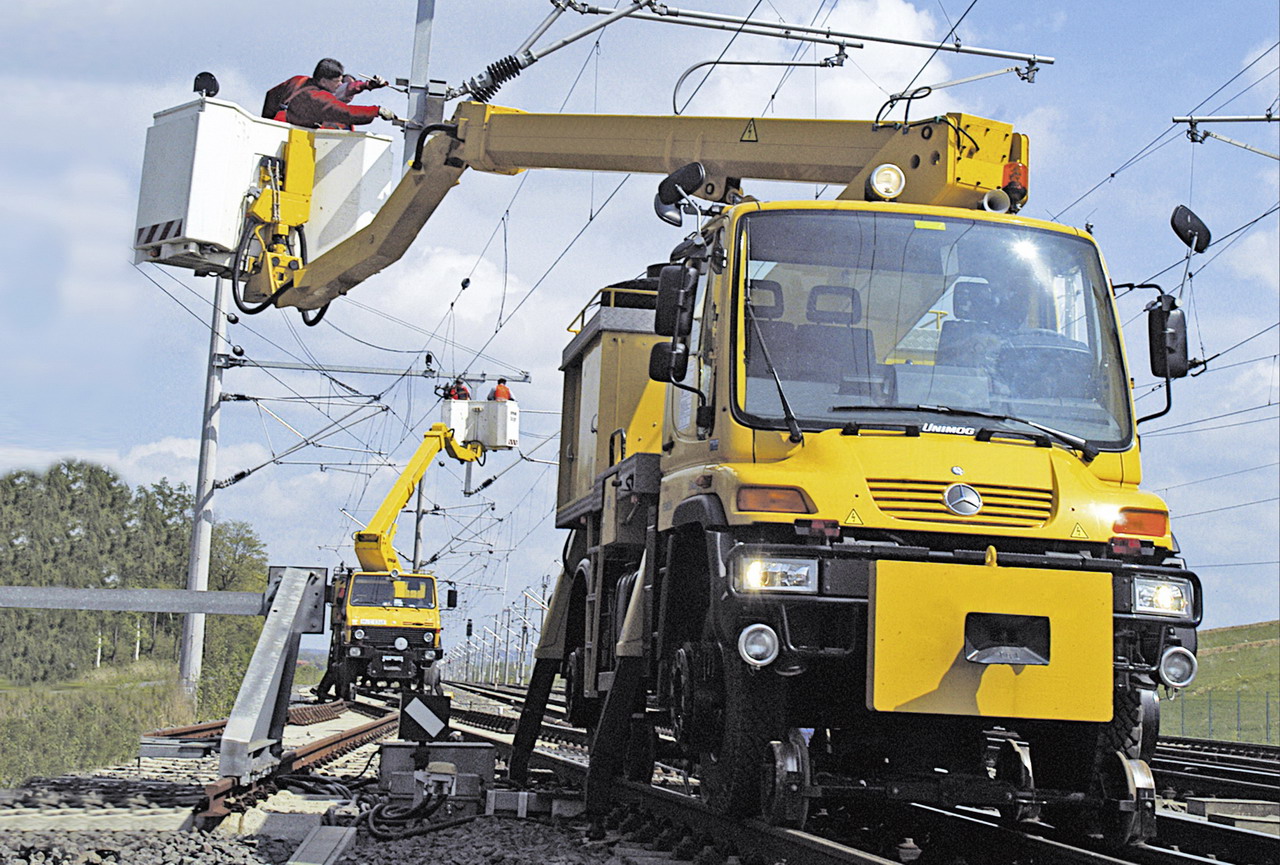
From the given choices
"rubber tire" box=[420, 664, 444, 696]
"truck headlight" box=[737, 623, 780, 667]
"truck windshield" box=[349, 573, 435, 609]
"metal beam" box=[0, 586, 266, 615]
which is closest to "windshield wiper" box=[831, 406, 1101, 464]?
"truck headlight" box=[737, 623, 780, 667]

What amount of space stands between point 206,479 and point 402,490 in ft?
12.3

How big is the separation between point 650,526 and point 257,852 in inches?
109

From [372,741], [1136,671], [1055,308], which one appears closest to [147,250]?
[1055,308]

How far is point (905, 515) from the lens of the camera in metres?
6.29

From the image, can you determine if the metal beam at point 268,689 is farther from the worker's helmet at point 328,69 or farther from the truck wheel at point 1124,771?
the truck wheel at point 1124,771

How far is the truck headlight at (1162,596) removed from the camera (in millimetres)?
6266

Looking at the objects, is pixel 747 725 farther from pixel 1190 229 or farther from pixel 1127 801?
pixel 1190 229

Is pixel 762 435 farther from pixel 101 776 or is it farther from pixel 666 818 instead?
pixel 101 776

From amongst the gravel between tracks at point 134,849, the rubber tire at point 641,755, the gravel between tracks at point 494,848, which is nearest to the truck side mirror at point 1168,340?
the gravel between tracks at point 494,848

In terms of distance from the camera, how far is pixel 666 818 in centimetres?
834

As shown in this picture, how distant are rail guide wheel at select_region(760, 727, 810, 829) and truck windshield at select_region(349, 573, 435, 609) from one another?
23.9m

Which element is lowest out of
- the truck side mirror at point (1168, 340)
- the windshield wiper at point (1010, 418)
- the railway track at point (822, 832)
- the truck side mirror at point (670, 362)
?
the railway track at point (822, 832)

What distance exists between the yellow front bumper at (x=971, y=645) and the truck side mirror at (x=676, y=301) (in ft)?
5.55

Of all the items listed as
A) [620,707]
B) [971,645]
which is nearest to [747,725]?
[971,645]
